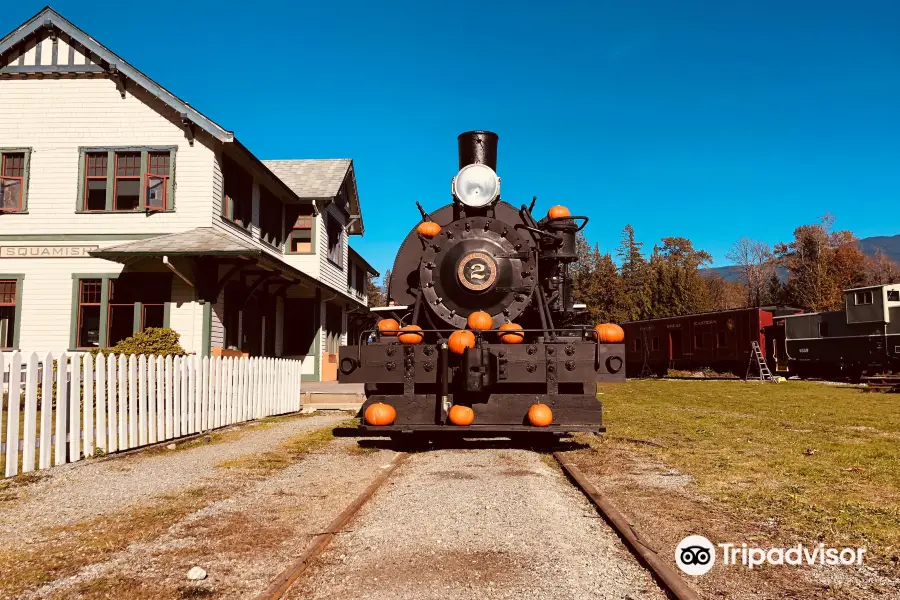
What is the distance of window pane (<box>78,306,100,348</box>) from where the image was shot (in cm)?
1458

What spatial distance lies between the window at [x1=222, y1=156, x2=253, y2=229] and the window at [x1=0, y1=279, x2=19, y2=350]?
5.03 meters

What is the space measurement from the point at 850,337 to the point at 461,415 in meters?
22.4

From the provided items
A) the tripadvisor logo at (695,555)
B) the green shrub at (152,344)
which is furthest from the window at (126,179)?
the tripadvisor logo at (695,555)

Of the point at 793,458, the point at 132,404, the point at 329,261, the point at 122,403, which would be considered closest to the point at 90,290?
the point at 329,261

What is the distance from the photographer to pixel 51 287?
575 inches

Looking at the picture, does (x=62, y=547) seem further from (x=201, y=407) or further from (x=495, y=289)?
(x=201, y=407)

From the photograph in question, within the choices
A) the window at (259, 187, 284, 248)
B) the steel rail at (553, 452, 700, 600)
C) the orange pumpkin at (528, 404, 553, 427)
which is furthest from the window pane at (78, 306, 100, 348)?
the steel rail at (553, 452, 700, 600)

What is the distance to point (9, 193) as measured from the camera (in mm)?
15055

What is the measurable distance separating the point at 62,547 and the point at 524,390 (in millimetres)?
4591

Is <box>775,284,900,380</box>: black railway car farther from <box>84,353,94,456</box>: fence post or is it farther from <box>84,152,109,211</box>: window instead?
<box>84,152,109,211</box>: window

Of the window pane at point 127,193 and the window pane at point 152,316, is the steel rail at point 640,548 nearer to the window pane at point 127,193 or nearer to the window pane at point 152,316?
the window pane at point 152,316

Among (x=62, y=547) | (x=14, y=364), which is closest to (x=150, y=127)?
(x=14, y=364)

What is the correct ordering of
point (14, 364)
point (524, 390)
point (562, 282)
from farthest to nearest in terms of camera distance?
1. point (562, 282)
2. point (524, 390)
3. point (14, 364)

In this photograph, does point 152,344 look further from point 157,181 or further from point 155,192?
point 157,181
